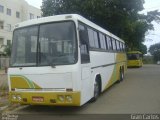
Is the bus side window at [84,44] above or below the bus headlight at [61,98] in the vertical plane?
above

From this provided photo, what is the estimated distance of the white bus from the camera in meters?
8.57

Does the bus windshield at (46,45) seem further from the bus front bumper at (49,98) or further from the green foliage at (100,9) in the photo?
the green foliage at (100,9)

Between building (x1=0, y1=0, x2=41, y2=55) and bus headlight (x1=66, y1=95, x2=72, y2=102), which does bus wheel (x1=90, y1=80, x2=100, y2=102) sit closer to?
bus headlight (x1=66, y1=95, x2=72, y2=102)

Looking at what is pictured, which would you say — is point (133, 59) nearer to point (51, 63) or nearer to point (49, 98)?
point (51, 63)

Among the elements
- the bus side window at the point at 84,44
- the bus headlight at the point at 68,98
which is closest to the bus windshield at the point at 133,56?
the bus side window at the point at 84,44

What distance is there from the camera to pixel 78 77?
340 inches

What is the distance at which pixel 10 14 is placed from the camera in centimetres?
5784

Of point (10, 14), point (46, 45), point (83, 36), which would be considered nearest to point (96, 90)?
point (83, 36)

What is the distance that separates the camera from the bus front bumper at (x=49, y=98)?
27.9 ft

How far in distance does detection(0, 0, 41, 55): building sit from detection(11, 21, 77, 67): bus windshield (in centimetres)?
4240

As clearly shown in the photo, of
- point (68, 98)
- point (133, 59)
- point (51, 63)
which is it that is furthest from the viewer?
point (133, 59)

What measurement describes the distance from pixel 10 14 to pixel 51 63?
169 feet

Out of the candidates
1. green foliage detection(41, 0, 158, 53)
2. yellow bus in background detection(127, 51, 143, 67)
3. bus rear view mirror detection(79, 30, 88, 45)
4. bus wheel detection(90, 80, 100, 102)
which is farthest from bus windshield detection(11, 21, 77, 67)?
yellow bus in background detection(127, 51, 143, 67)

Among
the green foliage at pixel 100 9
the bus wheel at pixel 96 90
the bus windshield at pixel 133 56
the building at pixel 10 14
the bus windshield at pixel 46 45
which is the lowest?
the bus wheel at pixel 96 90
